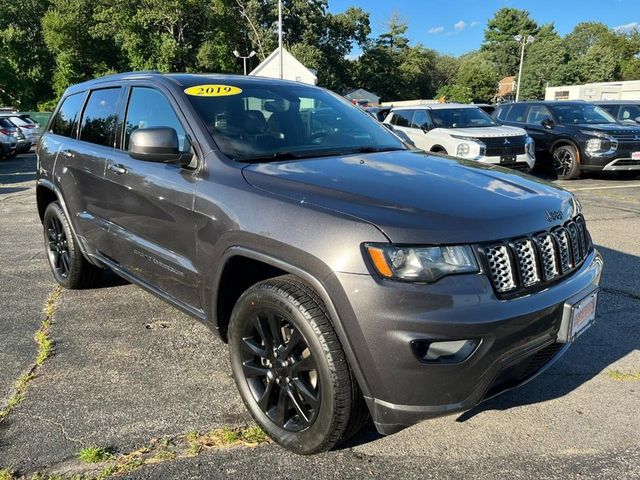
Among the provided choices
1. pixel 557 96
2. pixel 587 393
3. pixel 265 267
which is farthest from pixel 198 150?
pixel 557 96

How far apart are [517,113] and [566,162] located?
2.19 m

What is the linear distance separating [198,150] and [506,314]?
5.96 feet

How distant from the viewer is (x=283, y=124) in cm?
340

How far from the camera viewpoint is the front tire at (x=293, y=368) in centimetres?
223

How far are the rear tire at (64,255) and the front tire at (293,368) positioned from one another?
2427mm

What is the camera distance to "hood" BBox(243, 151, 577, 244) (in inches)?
85.4

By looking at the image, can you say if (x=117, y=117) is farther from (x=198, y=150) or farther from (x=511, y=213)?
(x=511, y=213)

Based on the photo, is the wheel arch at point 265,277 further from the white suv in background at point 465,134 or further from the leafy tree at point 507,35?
Result: the leafy tree at point 507,35

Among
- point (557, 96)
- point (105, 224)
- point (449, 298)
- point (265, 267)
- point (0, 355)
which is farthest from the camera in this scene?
point (557, 96)

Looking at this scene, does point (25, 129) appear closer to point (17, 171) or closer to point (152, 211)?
point (17, 171)

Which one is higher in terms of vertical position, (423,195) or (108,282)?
(423,195)

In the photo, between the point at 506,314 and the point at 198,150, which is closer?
the point at 506,314

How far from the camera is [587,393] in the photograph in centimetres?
308

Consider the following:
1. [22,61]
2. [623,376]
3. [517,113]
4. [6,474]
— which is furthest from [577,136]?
[22,61]
